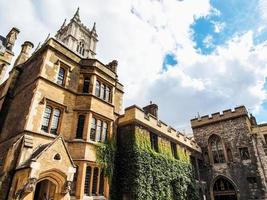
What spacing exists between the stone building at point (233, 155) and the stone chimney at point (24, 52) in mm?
21333

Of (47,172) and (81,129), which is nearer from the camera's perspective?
(47,172)

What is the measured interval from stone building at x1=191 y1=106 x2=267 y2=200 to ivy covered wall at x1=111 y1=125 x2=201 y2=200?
596cm

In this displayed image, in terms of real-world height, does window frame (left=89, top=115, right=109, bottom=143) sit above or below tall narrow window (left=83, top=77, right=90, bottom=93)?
below

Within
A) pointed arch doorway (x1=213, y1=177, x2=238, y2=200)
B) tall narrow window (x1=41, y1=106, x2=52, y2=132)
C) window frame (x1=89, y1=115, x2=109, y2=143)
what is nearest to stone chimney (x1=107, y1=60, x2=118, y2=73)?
window frame (x1=89, y1=115, x2=109, y2=143)

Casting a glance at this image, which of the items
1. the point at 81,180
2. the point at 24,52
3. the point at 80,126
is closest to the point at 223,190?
the point at 81,180

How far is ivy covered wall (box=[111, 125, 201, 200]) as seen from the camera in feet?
45.1

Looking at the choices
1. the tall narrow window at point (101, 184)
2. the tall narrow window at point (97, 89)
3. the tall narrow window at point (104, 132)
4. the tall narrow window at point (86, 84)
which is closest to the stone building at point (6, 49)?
the tall narrow window at point (86, 84)

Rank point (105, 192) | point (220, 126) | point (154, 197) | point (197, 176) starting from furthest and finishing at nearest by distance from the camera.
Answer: point (220, 126) → point (197, 176) → point (154, 197) → point (105, 192)

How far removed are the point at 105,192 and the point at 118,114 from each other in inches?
252

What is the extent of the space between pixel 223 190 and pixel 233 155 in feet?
13.1

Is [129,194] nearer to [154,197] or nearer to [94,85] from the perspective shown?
[154,197]

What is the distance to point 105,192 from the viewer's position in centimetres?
1330

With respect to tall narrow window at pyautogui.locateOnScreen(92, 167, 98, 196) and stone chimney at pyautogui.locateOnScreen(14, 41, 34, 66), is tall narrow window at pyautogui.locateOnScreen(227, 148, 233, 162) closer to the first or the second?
tall narrow window at pyautogui.locateOnScreen(92, 167, 98, 196)

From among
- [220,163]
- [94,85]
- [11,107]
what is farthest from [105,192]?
[220,163]
